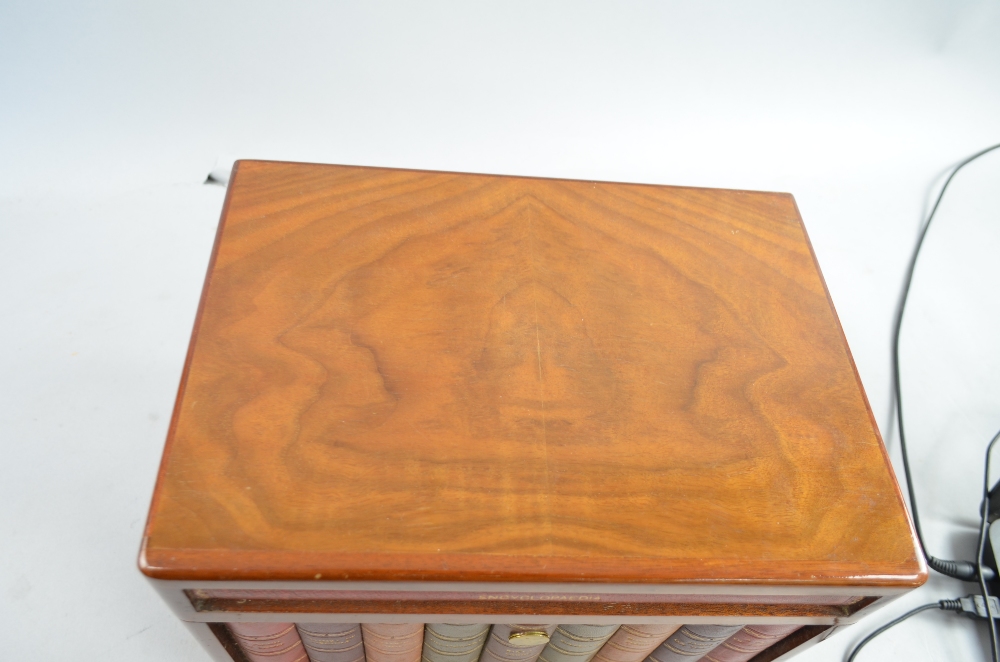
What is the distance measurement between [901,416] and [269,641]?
0.98 m

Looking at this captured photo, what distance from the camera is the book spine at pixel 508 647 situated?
2.31ft

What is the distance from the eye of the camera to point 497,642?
74 cm

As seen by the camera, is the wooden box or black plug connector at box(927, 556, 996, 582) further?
black plug connector at box(927, 556, 996, 582)

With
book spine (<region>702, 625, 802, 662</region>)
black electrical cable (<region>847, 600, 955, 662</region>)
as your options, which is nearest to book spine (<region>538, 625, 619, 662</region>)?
book spine (<region>702, 625, 802, 662</region>)

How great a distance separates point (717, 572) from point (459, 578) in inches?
8.0

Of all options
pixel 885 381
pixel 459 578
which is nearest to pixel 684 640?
pixel 459 578

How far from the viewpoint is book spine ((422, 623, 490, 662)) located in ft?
2.29

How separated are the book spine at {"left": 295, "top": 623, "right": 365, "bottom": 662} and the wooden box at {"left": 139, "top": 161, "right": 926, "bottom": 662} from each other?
0.06 meters

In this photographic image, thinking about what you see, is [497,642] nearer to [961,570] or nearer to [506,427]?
[506,427]

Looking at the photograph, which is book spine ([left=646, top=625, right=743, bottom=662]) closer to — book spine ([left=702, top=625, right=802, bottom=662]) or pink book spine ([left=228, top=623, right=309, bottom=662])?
book spine ([left=702, top=625, right=802, bottom=662])

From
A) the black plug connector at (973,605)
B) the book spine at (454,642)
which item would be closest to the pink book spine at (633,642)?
the book spine at (454,642)

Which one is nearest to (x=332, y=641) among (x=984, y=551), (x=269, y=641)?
(x=269, y=641)

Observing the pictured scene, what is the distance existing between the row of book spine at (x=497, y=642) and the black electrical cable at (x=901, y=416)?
215mm

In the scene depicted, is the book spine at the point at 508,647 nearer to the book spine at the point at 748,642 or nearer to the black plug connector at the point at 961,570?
the book spine at the point at 748,642
